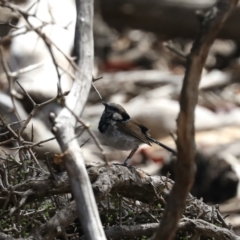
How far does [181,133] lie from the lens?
2.53 meters

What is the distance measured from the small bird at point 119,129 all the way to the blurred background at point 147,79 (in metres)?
1.29

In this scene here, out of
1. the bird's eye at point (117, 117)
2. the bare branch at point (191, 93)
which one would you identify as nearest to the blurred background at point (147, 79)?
the bird's eye at point (117, 117)

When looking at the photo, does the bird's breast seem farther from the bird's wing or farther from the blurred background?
the blurred background

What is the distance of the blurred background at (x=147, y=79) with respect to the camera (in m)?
8.11

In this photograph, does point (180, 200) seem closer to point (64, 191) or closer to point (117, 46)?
point (64, 191)

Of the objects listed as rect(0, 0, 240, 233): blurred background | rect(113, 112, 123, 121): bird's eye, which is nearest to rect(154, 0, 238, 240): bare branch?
rect(113, 112, 123, 121): bird's eye

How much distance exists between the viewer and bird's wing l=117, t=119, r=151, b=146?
15.8 ft

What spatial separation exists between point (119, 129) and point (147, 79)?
672 cm

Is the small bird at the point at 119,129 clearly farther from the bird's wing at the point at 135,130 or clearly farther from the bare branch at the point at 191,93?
the bare branch at the point at 191,93

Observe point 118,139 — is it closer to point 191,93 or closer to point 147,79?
point 191,93

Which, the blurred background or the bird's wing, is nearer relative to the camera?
the bird's wing

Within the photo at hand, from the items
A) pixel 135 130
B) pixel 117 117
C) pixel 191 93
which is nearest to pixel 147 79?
pixel 117 117

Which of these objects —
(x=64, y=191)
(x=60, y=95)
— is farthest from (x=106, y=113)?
(x=60, y=95)

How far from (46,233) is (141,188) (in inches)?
27.3
